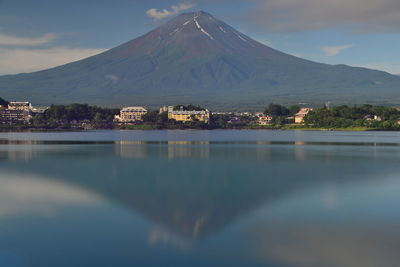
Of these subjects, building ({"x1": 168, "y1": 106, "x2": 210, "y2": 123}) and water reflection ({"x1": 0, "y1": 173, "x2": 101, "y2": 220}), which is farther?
building ({"x1": 168, "y1": 106, "x2": 210, "y2": 123})

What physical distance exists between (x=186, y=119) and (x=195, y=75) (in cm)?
9173

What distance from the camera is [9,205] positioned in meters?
11.8

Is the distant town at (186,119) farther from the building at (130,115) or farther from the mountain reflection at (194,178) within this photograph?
the mountain reflection at (194,178)

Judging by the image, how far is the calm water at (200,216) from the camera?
7.87m

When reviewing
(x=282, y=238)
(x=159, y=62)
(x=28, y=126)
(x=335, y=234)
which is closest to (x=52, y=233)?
(x=282, y=238)

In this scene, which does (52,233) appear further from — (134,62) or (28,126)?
(134,62)

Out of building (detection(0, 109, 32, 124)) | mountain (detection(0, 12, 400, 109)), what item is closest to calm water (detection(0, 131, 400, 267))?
building (detection(0, 109, 32, 124))

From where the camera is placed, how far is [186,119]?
277 feet

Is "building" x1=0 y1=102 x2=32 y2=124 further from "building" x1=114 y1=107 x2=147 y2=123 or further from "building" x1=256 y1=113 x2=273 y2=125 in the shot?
"building" x1=256 y1=113 x2=273 y2=125

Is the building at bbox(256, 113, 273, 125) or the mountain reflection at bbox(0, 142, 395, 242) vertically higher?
the building at bbox(256, 113, 273, 125)

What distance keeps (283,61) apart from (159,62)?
3988 cm

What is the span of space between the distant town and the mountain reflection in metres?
43.3

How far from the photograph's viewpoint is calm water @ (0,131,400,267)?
7.87 meters

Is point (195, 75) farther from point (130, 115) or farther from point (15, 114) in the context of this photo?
point (15, 114)
